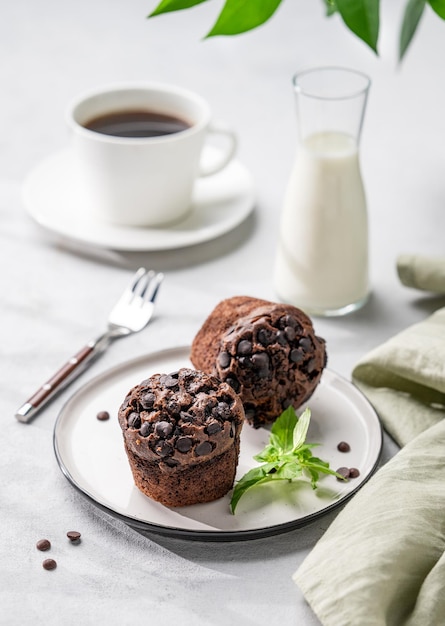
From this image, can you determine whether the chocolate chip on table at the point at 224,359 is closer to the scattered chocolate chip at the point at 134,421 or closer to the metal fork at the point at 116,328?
the scattered chocolate chip at the point at 134,421

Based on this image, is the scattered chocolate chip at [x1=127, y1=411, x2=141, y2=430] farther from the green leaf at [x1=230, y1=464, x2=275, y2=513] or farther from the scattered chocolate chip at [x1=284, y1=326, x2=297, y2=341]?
the scattered chocolate chip at [x1=284, y1=326, x2=297, y2=341]

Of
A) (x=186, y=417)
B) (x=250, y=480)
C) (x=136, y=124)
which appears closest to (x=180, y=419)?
(x=186, y=417)

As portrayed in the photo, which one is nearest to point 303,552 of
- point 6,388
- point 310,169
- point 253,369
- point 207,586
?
point 207,586

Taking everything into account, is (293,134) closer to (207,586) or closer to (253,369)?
(253,369)

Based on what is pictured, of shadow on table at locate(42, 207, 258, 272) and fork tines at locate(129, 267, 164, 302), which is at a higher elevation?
fork tines at locate(129, 267, 164, 302)

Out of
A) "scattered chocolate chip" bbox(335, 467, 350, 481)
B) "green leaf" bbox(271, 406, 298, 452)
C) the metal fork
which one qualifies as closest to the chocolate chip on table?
"green leaf" bbox(271, 406, 298, 452)

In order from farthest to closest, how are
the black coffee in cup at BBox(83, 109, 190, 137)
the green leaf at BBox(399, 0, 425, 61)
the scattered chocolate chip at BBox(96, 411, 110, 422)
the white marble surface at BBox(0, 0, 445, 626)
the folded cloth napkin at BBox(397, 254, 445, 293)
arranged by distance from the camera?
the black coffee in cup at BBox(83, 109, 190, 137), the folded cloth napkin at BBox(397, 254, 445, 293), the green leaf at BBox(399, 0, 425, 61), the scattered chocolate chip at BBox(96, 411, 110, 422), the white marble surface at BBox(0, 0, 445, 626)
